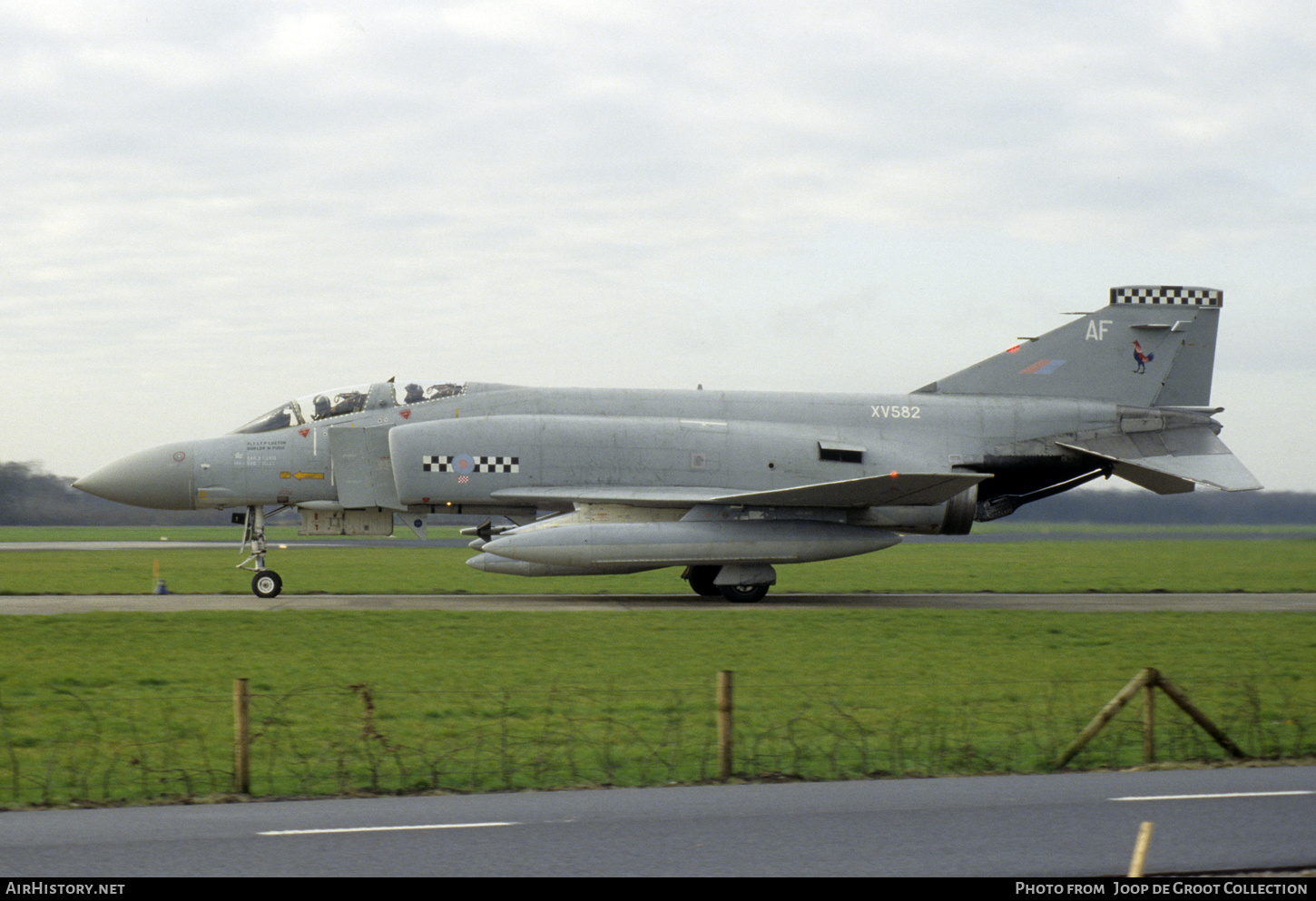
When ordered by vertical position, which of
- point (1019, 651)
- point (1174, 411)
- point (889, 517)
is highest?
point (1174, 411)

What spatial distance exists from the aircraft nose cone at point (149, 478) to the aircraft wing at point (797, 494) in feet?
18.4

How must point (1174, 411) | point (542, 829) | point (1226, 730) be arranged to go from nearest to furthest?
point (542, 829) < point (1226, 730) < point (1174, 411)

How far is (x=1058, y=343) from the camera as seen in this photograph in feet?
84.1

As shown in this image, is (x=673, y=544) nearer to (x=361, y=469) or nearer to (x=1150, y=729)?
(x=361, y=469)

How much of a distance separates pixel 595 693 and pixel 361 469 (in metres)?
11.7

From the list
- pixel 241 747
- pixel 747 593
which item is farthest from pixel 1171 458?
pixel 241 747

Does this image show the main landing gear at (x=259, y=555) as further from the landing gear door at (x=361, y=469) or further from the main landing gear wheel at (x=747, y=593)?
the main landing gear wheel at (x=747, y=593)

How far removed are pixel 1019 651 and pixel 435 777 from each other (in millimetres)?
10031

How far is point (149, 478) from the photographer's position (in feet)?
75.4

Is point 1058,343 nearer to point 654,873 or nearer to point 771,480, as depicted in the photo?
point 771,480

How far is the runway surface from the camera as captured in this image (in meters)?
21.2

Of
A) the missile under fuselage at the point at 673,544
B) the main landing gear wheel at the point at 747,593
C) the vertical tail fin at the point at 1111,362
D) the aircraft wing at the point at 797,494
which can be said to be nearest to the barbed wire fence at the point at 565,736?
the missile under fuselage at the point at 673,544

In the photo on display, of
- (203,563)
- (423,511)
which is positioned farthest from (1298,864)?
(203,563)

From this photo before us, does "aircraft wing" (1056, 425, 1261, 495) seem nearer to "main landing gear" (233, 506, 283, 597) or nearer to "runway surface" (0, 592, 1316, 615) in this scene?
"runway surface" (0, 592, 1316, 615)
